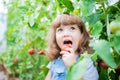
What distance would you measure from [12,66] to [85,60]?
113 inches

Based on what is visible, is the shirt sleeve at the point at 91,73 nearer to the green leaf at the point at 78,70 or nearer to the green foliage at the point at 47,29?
the green foliage at the point at 47,29

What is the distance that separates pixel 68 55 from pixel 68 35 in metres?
0.13

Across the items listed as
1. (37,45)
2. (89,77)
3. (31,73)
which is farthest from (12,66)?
(89,77)

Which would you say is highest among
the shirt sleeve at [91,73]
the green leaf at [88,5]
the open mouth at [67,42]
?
the green leaf at [88,5]

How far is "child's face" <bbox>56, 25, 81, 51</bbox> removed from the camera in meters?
1.30

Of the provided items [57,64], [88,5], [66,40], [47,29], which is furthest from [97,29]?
[47,29]

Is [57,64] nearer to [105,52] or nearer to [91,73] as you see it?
[91,73]

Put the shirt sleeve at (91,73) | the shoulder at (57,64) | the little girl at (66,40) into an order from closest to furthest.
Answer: the shirt sleeve at (91,73) → the little girl at (66,40) → the shoulder at (57,64)

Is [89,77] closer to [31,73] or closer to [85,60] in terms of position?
[85,60]

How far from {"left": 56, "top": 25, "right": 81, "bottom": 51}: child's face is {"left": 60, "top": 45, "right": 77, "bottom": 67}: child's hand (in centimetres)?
4

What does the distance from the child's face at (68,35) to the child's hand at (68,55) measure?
0.14 feet

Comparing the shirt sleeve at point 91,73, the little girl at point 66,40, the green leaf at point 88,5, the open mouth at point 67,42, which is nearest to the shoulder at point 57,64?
the little girl at point 66,40

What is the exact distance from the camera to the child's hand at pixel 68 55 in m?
1.18

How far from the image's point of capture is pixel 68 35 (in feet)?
4.28
